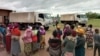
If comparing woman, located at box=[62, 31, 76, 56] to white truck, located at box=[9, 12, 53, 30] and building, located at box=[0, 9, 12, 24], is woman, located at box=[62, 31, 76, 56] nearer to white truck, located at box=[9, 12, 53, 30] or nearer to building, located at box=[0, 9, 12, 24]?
white truck, located at box=[9, 12, 53, 30]

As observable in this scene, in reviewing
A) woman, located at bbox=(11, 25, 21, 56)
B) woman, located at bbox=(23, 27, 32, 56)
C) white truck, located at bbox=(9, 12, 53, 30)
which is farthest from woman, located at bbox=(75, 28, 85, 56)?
white truck, located at bbox=(9, 12, 53, 30)

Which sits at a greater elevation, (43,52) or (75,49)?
(75,49)

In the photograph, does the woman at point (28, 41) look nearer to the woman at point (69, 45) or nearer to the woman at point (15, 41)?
the woman at point (15, 41)

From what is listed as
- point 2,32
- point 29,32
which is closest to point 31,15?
point 2,32

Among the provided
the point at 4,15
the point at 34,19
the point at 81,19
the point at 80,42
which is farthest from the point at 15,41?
the point at 81,19

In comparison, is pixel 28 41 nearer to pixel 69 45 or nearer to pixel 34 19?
pixel 69 45

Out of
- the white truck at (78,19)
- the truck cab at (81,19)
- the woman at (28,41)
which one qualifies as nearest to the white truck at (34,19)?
the truck cab at (81,19)

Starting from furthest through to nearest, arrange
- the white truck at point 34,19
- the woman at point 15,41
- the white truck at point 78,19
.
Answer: the white truck at point 78,19 → the white truck at point 34,19 → the woman at point 15,41

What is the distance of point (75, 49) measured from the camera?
8883 mm

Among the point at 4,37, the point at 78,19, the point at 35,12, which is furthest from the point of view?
the point at 78,19

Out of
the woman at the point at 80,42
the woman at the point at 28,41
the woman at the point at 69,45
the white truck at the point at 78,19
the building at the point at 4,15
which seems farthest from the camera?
the white truck at the point at 78,19

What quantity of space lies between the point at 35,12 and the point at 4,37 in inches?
760

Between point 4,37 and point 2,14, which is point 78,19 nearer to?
point 2,14

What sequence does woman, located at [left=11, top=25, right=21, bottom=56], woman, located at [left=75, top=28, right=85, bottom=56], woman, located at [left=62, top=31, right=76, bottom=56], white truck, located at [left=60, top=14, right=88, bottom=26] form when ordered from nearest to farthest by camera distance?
woman, located at [left=62, top=31, right=76, bottom=56]
woman, located at [left=75, top=28, right=85, bottom=56]
woman, located at [left=11, top=25, right=21, bottom=56]
white truck, located at [left=60, top=14, right=88, bottom=26]
